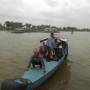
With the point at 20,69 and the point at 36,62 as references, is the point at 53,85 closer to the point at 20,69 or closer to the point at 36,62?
the point at 36,62

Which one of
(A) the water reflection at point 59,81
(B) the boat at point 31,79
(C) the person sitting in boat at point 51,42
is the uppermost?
(C) the person sitting in boat at point 51,42

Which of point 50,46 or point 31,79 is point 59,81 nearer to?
point 50,46

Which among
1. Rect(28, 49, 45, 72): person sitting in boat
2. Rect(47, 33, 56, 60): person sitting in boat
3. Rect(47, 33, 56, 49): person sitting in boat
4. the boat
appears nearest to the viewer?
the boat

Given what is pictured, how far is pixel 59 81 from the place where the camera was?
43.2ft

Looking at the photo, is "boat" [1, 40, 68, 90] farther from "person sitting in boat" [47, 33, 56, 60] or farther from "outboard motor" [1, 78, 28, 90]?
"person sitting in boat" [47, 33, 56, 60]

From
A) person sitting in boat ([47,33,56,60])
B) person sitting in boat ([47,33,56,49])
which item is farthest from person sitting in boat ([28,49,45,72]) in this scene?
person sitting in boat ([47,33,56,49])

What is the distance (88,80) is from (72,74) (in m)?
1.76

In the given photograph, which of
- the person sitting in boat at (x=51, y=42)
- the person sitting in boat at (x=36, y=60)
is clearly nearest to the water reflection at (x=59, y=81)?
the person sitting in boat at (x=36, y=60)

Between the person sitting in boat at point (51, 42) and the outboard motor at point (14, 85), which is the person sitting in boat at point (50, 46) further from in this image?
the outboard motor at point (14, 85)

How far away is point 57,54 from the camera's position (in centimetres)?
1599

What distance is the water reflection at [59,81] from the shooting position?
1181 centimetres

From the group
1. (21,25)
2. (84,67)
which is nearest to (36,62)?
(84,67)

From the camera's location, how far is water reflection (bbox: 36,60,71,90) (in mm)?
11812

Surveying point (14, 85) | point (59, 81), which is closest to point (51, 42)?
point (59, 81)
